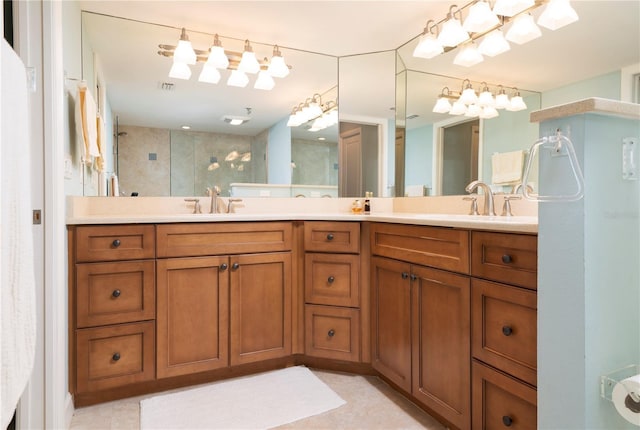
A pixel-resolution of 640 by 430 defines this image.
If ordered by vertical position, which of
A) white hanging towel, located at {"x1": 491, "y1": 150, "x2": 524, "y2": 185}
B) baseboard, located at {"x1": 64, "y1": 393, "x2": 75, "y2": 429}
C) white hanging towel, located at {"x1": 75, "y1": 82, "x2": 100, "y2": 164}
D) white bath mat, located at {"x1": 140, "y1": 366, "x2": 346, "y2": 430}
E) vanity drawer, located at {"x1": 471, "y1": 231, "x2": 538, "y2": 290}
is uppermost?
white hanging towel, located at {"x1": 75, "y1": 82, "x2": 100, "y2": 164}

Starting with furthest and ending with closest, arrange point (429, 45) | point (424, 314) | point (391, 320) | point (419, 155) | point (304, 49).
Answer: point (304, 49) < point (419, 155) < point (429, 45) < point (391, 320) < point (424, 314)

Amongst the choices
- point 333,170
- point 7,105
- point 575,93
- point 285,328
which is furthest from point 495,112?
point 7,105

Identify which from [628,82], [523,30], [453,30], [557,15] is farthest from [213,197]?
[628,82]

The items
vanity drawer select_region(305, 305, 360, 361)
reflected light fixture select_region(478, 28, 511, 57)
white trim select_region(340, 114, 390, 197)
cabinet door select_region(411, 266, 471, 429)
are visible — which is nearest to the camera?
cabinet door select_region(411, 266, 471, 429)

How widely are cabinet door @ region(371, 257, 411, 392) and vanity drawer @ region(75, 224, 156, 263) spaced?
1179 millimetres

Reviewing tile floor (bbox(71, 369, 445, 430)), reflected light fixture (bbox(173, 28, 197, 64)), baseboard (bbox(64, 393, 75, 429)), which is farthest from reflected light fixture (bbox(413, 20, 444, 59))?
baseboard (bbox(64, 393, 75, 429))

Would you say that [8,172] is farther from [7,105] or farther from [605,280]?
[605,280]

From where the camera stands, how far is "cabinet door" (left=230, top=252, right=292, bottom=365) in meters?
2.12

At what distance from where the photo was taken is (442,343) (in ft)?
5.31

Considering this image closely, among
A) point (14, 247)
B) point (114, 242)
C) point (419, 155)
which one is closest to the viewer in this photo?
point (14, 247)

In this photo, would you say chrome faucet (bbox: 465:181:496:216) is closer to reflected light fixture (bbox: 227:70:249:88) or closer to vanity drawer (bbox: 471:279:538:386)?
vanity drawer (bbox: 471:279:538:386)

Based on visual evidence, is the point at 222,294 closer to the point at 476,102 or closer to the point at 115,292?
the point at 115,292

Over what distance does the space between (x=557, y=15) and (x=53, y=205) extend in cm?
236

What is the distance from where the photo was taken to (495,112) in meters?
2.12
